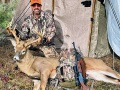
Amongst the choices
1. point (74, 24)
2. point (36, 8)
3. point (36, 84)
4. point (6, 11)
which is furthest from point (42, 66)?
point (6, 11)

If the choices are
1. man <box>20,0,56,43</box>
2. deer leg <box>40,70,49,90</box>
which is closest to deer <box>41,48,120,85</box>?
deer leg <box>40,70,49,90</box>

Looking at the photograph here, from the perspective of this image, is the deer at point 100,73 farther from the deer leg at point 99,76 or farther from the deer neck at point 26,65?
the deer neck at point 26,65

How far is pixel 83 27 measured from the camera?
36.7ft

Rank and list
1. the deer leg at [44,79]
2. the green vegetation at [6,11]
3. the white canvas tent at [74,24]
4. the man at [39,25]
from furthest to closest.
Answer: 1. the green vegetation at [6,11]
2. the white canvas tent at [74,24]
3. the man at [39,25]
4. the deer leg at [44,79]

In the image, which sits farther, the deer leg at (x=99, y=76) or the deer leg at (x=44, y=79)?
the deer leg at (x=99, y=76)

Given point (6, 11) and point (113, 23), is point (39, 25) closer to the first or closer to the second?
point (113, 23)

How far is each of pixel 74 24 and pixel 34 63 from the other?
2.77 m

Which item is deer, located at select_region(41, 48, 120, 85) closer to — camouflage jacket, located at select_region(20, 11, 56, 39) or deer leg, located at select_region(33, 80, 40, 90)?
deer leg, located at select_region(33, 80, 40, 90)

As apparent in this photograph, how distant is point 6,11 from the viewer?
14727mm

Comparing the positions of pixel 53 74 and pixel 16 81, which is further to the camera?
pixel 16 81

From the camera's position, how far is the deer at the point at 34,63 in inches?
337

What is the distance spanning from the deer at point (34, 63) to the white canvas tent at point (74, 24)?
2195mm

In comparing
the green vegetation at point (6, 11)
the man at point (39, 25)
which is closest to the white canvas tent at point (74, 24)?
the man at point (39, 25)

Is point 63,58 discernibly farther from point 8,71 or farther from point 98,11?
point 98,11
